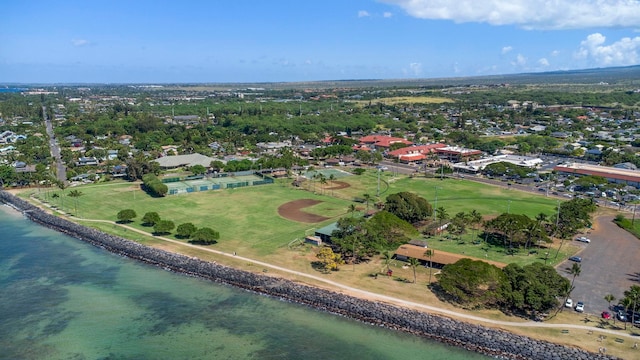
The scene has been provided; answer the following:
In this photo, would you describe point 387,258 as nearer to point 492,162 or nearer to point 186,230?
point 186,230

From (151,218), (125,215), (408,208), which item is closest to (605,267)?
(408,208)

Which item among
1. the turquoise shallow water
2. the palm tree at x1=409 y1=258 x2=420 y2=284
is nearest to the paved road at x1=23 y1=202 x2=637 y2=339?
the turquoise shallow water

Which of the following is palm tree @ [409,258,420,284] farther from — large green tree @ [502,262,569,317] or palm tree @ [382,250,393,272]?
large green tree @ [502,262,569,317]

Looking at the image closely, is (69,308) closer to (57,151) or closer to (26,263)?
(26,263)

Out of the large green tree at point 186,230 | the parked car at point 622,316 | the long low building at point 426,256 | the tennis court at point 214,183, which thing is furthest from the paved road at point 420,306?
the tennis court at point 214,183

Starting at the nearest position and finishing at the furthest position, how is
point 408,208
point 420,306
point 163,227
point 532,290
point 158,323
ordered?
point 532,290 < point 158,323 < point 420,306 < point 163,227 < point 408,208

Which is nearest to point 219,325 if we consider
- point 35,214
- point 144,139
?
point 35,214
